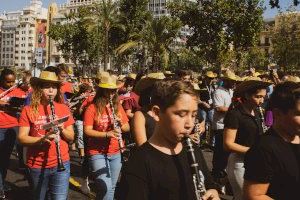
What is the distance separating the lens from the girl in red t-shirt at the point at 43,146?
4895 millimetres

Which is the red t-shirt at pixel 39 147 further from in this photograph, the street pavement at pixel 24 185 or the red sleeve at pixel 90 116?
the street pavement at pixel 24 185

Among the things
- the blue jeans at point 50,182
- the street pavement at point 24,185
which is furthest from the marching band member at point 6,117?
the blue jeans at point 50,182

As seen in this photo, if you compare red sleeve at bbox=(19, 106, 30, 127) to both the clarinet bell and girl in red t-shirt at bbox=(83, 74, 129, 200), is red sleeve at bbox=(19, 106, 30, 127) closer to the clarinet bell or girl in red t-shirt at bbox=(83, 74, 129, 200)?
the clarinet bell

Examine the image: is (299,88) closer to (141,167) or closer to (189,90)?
(189,90)

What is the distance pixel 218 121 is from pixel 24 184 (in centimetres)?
392

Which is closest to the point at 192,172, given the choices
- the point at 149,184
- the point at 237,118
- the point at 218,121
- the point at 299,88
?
the point at 149,184

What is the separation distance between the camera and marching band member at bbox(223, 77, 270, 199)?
16.7 ft

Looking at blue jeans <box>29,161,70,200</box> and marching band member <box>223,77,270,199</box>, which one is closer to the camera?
blue jeans <box>29,161,70,200</box>

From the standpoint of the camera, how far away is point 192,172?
2828 mm

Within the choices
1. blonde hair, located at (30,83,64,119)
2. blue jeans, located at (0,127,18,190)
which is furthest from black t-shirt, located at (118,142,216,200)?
blue jeans, located at (0,127,18,190)

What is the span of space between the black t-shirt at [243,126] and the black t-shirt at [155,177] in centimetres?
236

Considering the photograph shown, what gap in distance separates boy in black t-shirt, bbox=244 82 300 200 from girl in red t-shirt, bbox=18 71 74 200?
96.1 inches

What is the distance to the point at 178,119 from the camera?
2.77 meters

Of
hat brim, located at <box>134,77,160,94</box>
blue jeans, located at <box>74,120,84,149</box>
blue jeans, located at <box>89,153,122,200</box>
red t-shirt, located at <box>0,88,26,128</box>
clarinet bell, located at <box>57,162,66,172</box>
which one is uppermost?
hat brim, located at <box>134,77,160,94</box>
